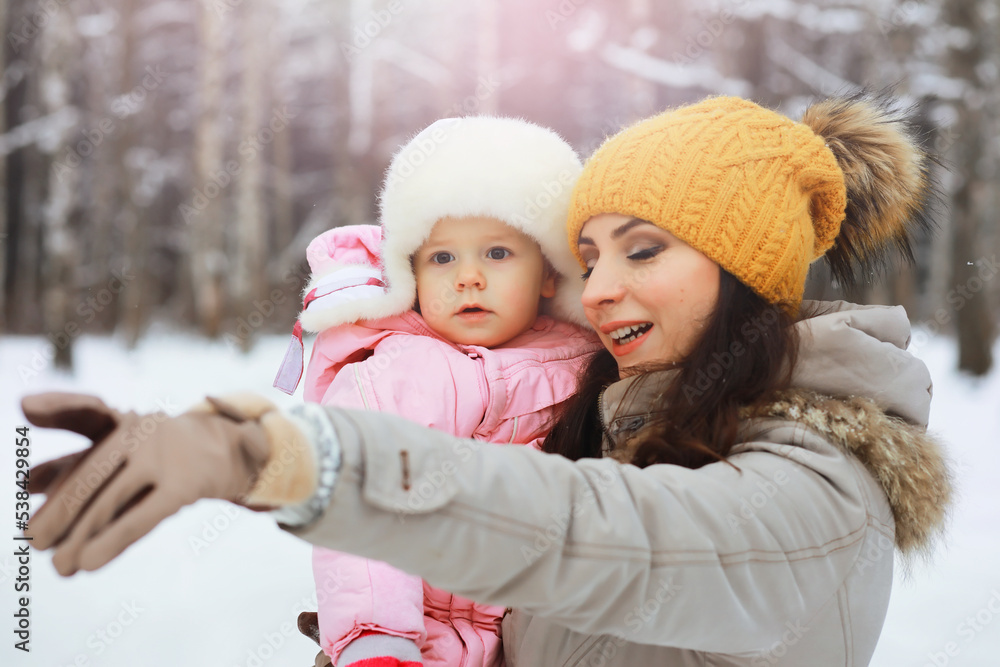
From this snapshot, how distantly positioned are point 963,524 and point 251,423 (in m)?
4.67

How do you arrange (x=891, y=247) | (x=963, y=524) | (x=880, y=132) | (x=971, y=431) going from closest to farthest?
(x=880, y=132)
(x=891, y=247)
(x=963, y=524)
(x=971, y=431)

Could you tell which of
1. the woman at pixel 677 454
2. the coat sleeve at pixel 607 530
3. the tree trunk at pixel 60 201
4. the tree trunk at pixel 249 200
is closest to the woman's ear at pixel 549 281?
the woman at pixel 677 454

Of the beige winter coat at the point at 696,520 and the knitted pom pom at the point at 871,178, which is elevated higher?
the knitted pom pom at the point at 871,178

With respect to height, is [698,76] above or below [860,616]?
above

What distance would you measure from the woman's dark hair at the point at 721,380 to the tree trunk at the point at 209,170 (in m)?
9.59

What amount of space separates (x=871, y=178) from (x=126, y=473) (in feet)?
5.37

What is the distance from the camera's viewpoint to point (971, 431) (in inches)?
244

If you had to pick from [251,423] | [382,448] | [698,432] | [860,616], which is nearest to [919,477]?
[860,616]

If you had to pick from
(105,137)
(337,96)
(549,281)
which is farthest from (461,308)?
(337,96)

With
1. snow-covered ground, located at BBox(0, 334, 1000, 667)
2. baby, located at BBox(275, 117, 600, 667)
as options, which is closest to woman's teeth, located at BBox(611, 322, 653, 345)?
baby, located at BBox(275, 117, 600, 667)

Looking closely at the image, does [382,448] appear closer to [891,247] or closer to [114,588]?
[891,247]

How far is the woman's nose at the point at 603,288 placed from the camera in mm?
1501

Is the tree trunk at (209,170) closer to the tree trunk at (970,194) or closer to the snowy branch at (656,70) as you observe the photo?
the snowy branch at (656,70)

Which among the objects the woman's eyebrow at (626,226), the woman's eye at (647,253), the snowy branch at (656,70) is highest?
the snowy branch at (656,70)
